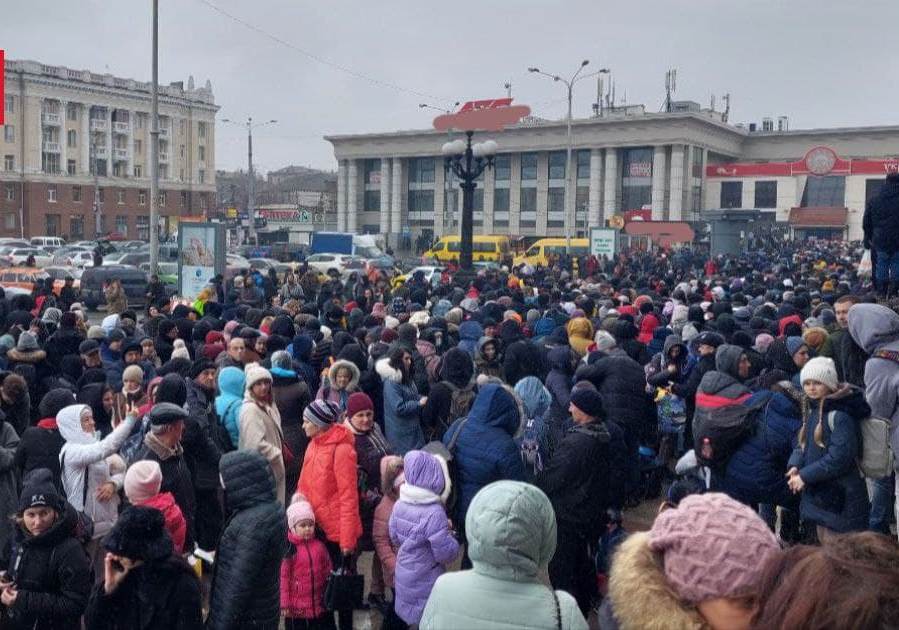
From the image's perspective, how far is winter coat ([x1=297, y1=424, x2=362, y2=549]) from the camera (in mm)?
5348

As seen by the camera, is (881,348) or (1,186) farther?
(1,186)

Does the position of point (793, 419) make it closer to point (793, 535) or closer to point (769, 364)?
point (793, 535)

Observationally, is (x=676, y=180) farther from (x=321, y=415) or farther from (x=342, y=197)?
(x=321, y=415)

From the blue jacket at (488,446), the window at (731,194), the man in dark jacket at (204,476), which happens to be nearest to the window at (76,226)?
the window at (731,194)

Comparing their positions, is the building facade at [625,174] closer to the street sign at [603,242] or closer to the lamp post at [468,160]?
the street sign at [603,242]

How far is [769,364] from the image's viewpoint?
8.92 metres

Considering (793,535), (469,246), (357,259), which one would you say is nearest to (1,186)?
(357,259)

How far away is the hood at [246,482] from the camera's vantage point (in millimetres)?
4367

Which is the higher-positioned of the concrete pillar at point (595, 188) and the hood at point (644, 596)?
the concrete pillar at point (595, 188)

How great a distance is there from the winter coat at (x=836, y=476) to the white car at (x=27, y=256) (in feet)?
131

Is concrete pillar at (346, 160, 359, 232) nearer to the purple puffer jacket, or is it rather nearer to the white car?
the white car

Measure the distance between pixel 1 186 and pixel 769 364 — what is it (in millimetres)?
Answer: 77274

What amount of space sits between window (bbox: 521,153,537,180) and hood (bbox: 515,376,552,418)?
68646 mm

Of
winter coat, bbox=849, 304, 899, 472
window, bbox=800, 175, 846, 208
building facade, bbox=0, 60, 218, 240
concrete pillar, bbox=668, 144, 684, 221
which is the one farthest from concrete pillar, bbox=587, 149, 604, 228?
winter coat, bbox=849, 304, 899, 472
